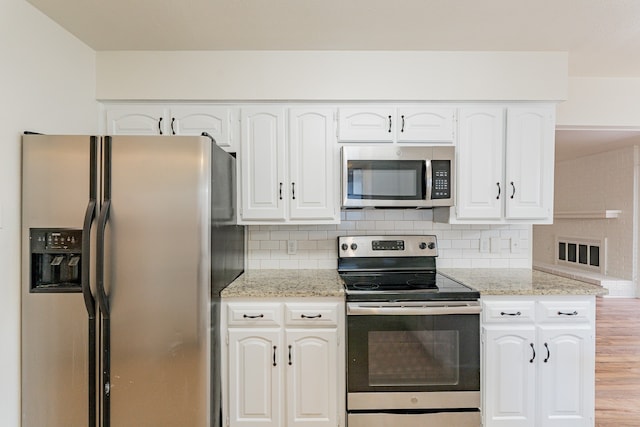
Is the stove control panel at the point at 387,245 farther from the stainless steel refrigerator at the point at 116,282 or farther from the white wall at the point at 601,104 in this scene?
the white wall at the point at 601,104

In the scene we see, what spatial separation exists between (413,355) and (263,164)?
60.8 inches

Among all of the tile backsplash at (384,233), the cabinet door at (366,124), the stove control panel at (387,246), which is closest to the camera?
the cabinet door at (366,124)

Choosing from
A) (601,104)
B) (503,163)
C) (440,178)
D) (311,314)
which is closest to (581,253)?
(601,104)

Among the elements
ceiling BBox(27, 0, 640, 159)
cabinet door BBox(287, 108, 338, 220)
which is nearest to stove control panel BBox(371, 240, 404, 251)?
cabinet door BBox(287, 108, 338, 220)

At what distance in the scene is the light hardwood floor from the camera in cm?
249

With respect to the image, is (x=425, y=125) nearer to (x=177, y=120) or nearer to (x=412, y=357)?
(x=412, y=357)

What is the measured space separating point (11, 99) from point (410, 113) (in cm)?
229

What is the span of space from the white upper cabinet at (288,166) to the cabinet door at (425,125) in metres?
0.49

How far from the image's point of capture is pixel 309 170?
2504 millimetres

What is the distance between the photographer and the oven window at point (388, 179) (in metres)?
2.42

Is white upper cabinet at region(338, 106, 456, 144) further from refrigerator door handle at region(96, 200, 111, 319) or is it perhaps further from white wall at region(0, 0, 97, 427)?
white wall at region(0, 0, 97, 427)

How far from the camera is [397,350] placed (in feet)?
6.86

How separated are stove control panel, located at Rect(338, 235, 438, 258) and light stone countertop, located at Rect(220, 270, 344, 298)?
22cm

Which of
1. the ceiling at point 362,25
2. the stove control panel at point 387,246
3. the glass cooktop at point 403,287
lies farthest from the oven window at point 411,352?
the ceiling at point 362,25
